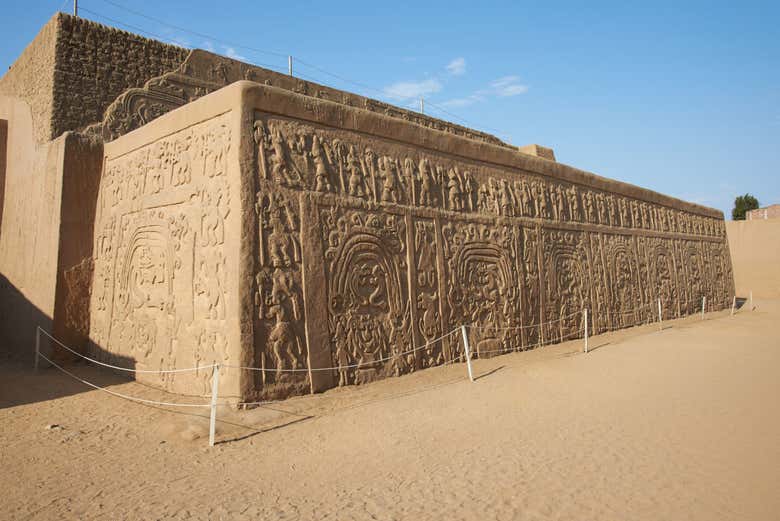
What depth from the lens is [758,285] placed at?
1024 inches

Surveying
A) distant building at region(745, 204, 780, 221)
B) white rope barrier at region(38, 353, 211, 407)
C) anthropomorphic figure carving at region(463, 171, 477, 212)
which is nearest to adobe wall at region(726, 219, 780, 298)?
distant building at region(745, 204, 780, 221)

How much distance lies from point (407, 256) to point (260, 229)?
2.37 m

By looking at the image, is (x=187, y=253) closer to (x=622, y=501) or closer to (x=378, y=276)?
(x=378, y=276)

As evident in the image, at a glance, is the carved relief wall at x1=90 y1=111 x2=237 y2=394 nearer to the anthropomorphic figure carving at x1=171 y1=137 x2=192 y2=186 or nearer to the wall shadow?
the anthropomorphic figure carving at x1=171 y1=137 x2=192 y2=186

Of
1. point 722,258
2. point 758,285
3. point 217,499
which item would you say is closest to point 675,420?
point 217,499

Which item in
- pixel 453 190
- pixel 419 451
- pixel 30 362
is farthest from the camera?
pixel 453 190

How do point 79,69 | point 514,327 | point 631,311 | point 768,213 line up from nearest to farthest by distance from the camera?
point 79,69, point 514,327, point 631,311, point 768,213

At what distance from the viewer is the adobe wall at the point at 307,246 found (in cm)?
599

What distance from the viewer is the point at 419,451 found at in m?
4.79

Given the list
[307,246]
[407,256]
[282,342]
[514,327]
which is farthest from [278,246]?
[514,327]

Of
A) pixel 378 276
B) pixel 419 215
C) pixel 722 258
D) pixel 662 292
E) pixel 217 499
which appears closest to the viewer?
pixel 217 499

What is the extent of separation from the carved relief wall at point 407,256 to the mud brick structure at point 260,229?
28 mm

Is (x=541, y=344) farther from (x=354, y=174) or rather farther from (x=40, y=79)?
(x=40, y=79)

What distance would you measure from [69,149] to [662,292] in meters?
13.8
